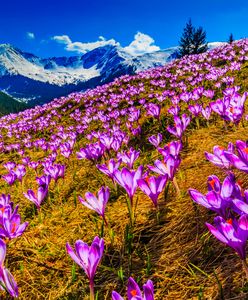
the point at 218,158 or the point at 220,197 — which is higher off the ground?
the point at 218,158

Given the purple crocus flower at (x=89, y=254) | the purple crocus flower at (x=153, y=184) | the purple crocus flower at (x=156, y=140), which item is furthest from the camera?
the purple crocus flower at (x=156, y=140)

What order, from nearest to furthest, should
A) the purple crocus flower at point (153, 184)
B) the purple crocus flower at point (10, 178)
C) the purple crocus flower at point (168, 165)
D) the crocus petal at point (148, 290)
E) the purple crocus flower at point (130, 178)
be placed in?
the crocus petal at point (148, 290) → the purple crocus flower at point (153, 184) → the purple crocus flower at point (130, 178) → the purple crocus flower at point (168, 165) → the purple crocus flower at point (10, 178)

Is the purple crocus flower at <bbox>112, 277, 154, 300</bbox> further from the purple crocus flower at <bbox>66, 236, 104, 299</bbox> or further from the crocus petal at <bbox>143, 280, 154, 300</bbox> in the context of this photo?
A: the purple crocus flower at <bbox>66, 236, 104, 299</bbox>

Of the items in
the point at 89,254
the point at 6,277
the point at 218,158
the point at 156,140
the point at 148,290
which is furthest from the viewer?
the point at 156,140

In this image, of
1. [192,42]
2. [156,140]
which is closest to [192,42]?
[192,42]

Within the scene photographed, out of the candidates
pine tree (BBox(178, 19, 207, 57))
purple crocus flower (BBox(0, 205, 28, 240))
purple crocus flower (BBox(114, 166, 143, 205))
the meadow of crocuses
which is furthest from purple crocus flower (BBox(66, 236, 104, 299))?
pine tree (BBox(178, 19, 207, 57))

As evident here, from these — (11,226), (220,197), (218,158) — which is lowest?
(11,226)

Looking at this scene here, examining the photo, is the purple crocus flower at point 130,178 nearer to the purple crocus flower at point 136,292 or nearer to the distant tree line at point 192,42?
the purple crocus flower at point 136,292

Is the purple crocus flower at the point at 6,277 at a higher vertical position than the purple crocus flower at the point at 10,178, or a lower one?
lower

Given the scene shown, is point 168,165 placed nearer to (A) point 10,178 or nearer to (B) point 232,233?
(B) point 232,233

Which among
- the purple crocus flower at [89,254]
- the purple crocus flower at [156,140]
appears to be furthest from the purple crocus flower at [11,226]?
the purple crocus flower at [156,140]

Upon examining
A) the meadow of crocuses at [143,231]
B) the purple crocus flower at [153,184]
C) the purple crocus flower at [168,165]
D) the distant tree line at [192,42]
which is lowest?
the meadow of crocuses at [143,231]

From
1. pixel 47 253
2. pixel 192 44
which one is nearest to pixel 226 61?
pixel 47 253

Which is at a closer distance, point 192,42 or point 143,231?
point 143,231
